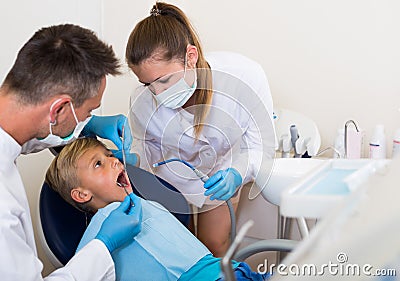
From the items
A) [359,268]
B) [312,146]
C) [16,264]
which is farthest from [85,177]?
[359,268]

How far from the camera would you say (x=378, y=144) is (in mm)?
1795

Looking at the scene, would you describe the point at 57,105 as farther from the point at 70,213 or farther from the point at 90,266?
the point at 70,213

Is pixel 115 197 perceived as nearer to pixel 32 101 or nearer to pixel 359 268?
pixel 32 101

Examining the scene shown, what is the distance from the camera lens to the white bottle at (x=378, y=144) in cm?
179

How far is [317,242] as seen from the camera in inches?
16.4

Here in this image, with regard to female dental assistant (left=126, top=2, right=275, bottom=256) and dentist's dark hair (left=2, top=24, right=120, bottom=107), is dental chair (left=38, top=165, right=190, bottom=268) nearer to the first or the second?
female dental assistant (left=126, top=2, right=275, bottom=256)

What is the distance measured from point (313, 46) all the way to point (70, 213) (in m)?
1.09

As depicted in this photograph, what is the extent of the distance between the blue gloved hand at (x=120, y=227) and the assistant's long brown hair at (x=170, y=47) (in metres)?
0.29

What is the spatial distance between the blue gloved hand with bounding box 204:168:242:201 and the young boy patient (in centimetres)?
19

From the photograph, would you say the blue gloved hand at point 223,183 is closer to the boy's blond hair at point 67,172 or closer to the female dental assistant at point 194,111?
the female dental assistant at point 194,111

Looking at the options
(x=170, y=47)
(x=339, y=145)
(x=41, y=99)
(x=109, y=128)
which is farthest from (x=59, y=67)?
(x=339, y=145)

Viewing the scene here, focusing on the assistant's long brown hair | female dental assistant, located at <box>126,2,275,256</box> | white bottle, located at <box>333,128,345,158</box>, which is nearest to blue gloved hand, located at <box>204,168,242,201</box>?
female dental assistant, located at <box>126,2,275,256</box>

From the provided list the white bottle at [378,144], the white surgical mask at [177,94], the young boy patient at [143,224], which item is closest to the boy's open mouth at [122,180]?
the young boy patient at [143,224]

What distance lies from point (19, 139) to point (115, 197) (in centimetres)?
50
